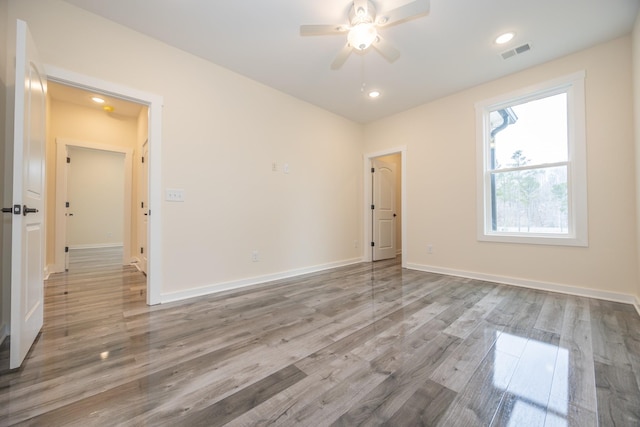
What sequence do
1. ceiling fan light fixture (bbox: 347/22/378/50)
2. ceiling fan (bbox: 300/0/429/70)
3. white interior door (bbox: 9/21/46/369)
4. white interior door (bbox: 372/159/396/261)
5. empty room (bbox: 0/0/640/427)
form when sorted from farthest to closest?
white interior door (bbox: 372/159/396/261) → ceiling fan light fixture (bbox: 347/22/378/50) → ceiling fan (bbox: 300/0/429/70) → white interior door (bbox: 9/21/46/369) → empty room (bbox: 0/0/640/427)

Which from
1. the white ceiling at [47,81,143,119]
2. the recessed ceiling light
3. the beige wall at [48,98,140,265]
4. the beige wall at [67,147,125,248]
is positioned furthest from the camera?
the beige wall at [67,147,125,248]

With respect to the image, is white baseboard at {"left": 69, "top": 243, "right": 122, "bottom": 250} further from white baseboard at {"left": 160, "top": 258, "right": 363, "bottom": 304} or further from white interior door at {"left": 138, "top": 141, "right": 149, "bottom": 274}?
white baseboard at {"left": 160, "top": 258, "right": 363, "bottom": 304}

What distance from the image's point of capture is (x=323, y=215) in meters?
4.30

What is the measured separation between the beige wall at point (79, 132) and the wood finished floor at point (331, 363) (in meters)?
2.07

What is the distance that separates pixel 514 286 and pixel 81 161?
9.80 m

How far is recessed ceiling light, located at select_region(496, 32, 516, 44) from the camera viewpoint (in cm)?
251

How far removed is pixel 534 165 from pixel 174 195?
4353mm

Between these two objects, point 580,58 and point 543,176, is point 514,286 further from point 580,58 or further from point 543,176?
point 580,58

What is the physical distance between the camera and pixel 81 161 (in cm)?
662

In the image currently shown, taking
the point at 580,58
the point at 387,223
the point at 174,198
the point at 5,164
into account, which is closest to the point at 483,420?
the point at 174,198

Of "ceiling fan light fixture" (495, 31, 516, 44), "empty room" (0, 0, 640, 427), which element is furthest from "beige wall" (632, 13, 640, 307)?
"ceiling fan light fixture" (495, 31, 516, 44)

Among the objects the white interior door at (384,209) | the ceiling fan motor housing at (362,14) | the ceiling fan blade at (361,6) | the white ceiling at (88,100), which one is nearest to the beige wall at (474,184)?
the white interior door at (384,209)

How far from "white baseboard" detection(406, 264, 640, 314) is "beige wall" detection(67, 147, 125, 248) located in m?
→ 8.08

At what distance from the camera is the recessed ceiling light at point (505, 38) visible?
251cm
